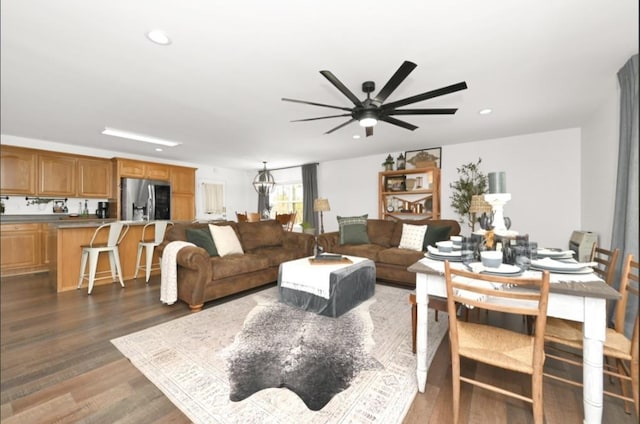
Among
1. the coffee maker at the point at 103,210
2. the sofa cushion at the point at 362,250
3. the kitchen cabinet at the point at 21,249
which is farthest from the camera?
the coffee maker at the point at 103,210

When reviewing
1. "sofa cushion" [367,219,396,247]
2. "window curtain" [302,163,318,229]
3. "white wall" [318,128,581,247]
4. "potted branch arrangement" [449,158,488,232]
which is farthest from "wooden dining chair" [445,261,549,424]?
"window curtain" [302,163,318,229]

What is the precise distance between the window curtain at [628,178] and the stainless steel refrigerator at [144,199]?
7.17 metres

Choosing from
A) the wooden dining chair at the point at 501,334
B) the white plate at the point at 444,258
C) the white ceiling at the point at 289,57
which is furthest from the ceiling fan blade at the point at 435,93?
the wooden dining chair at the point at 501,334

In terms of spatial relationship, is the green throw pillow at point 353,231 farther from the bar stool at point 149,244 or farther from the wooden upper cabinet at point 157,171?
the wooden upper cabinet at point 157,171

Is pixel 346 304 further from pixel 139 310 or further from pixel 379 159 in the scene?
pixel 379 159

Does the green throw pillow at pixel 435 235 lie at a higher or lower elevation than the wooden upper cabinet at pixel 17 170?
lower

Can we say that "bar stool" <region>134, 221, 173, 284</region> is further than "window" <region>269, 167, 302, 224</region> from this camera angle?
No

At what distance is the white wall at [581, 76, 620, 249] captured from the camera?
282cm

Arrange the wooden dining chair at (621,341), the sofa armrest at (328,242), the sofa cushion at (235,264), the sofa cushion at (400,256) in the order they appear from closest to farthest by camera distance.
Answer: the wooden dining chair at (621,341) < the sofa cushion at (235,264) < the sofa cushion at (400,256) < the sofa armrest at (328,242)

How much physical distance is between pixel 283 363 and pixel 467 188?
4338mm

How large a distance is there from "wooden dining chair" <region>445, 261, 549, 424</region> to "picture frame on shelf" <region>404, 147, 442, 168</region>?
4227mm

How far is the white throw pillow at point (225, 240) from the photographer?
354 cm

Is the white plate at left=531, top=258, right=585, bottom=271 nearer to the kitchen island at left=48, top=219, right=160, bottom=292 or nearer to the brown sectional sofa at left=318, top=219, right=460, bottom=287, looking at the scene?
the brown sectional sofa at left=318, top=219, right=460, bottom=287

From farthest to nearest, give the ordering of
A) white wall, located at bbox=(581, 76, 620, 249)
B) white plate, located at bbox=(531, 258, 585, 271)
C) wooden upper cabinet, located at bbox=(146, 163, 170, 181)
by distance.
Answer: wooden upper cabinet, located at bbox=(146, 163, 170, 181) → white wall, located at bbox=(581, 76, 620, 249) → white plate, located at bbox=(531, 258, 585, 271)
